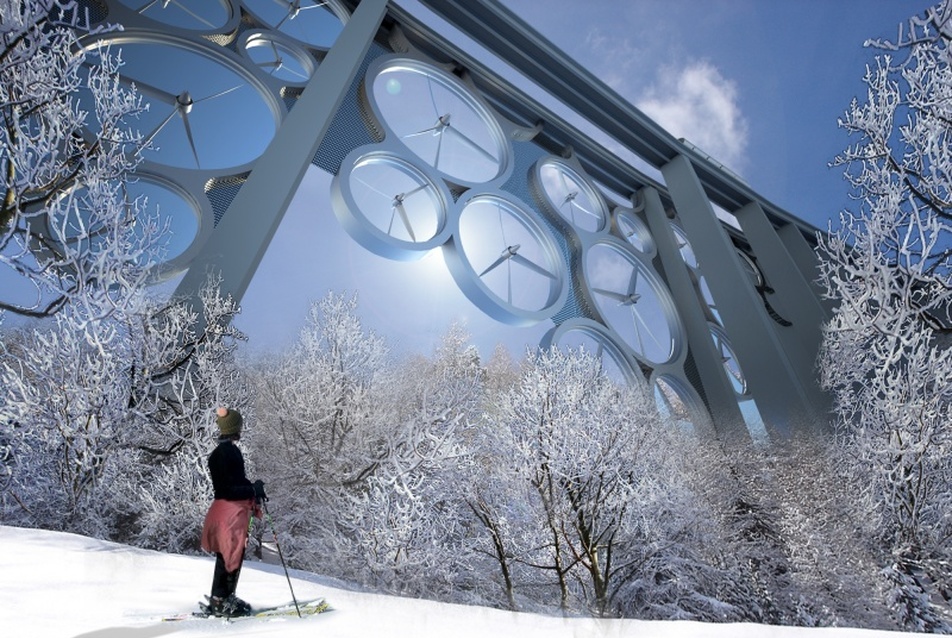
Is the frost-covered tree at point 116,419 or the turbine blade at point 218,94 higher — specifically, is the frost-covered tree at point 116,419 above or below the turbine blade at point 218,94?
below

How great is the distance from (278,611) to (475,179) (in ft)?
29.1

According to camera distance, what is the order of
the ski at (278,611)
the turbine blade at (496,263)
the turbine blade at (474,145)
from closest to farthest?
the ski at (278,611) < the turbine blade at (496,263) < the turbine blade at (474,145)

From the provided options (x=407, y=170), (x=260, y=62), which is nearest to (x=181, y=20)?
(x=260, y=62)

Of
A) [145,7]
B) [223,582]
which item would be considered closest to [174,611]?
[223,582]

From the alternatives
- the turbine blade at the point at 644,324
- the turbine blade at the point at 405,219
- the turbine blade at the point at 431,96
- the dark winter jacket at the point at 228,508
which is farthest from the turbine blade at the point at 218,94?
the turbine blade at the point at 644,324

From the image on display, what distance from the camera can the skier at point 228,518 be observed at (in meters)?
2.18

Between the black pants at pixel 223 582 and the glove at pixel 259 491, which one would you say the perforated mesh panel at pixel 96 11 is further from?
the black pants at pixel 223 582

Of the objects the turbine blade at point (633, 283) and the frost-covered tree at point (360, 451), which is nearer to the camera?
the frost-covered tree at point (360, 451)

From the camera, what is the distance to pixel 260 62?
7.75m

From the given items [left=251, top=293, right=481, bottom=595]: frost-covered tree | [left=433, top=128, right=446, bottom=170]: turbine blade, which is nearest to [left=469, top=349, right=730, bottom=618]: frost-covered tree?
[left=251, top=293, right=481, bottom=595]: frost-covered tree

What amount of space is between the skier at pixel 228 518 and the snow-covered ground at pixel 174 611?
16 centimetres

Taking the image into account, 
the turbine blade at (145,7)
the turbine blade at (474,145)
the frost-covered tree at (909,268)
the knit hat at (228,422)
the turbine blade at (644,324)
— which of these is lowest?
the knit hat at (228,422)

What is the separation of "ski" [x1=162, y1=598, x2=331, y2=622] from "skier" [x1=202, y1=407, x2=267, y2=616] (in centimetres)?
5

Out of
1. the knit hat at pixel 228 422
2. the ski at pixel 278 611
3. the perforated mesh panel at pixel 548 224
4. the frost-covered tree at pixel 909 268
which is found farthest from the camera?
the perforated mesh panel at pixel 548 224
